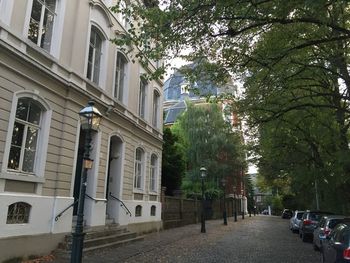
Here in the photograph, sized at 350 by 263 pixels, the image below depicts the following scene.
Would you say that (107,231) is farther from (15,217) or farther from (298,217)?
(298,217)

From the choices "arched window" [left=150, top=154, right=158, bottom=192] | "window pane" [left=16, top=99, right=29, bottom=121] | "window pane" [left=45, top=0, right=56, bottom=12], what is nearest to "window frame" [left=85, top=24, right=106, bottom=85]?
"window pane" [left=45, top=0, right=56, bottom=12]

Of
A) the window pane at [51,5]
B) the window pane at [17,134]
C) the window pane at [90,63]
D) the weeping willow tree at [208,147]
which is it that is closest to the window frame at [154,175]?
the window pane at [90,63]

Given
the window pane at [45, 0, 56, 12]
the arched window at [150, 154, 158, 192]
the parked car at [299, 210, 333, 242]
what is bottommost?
the parked car at [299, 210, 333, 242]

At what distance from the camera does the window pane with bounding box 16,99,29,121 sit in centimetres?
1225

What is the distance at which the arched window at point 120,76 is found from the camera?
65.0ft

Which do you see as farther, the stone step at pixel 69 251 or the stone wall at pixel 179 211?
the stone wall at pixel 179 211

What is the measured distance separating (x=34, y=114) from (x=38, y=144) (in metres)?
0.97

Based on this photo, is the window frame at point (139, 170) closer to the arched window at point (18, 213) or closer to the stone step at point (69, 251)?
the stone step at point (69, 251)

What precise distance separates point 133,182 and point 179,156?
13.2 meters

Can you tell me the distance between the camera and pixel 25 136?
12.5 metres

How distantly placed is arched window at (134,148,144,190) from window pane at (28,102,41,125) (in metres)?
9.44

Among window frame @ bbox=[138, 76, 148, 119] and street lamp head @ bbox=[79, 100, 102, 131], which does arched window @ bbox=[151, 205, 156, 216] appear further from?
street lamp head @ bbox=[79, 100, 102, 131]

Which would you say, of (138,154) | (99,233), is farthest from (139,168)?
(99,233)

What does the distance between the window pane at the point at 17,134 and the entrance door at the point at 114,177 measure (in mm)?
6975
